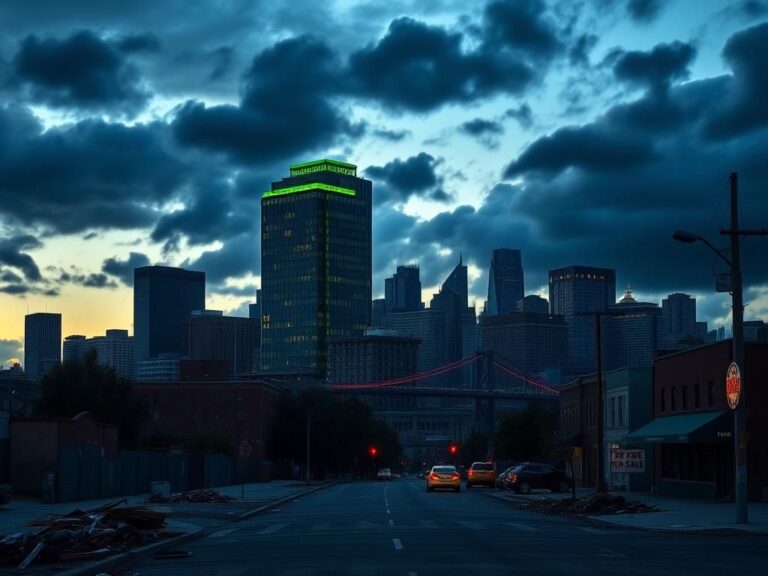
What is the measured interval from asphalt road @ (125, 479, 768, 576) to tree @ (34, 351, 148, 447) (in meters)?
62.1

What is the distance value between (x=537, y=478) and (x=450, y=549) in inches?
1691

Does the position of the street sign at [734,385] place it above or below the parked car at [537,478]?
above

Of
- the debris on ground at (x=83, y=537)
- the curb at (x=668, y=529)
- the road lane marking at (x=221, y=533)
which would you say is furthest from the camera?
the road lane marking at (x=221, y=533)

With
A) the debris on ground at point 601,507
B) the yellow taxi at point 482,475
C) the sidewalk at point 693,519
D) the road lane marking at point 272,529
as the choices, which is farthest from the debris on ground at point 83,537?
the yellow taxi at point 482,475

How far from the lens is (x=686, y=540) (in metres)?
29.0

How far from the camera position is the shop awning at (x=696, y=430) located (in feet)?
165

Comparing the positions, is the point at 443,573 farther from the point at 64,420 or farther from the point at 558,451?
the point at 558,451

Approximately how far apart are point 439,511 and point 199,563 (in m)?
20.9

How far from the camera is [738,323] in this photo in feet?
112

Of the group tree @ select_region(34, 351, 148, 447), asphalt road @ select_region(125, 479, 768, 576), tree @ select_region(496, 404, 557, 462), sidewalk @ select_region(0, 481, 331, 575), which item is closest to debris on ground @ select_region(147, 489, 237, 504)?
sidewalk @ select_region(0, 481, 331, 575)

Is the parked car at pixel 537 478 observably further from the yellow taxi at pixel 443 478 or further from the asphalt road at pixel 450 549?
the asphalt road at pixel 450 549

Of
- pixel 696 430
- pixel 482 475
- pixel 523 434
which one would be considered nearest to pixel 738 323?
pixel 696 430

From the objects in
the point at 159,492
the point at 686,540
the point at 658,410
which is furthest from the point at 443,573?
the point at 658,410

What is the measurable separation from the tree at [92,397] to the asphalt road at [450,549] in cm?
6212
